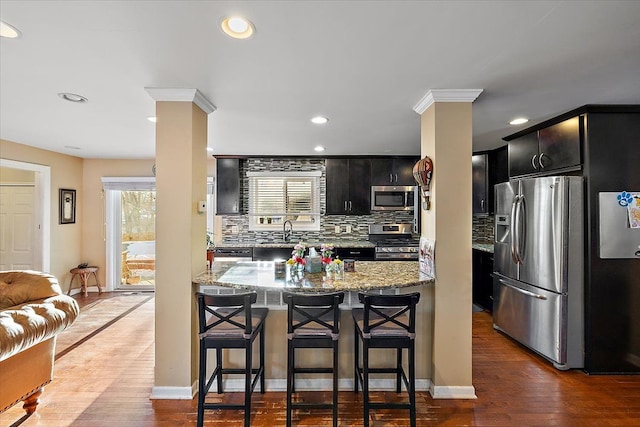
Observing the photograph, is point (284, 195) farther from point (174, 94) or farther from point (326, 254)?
point (174, 94)

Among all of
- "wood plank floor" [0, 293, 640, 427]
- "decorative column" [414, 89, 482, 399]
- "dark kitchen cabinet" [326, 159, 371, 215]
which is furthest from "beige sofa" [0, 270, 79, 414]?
"dark kitchen cabinet" [326, 159, 371, 215]

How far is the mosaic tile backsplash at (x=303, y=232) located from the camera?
5.13 metres

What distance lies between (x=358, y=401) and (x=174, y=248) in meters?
1.83

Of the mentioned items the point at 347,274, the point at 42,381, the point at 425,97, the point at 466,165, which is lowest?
the point at 42,381

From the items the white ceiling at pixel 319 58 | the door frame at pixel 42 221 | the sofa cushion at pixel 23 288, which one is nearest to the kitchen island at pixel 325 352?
the sofa cushion at pixel 23 288

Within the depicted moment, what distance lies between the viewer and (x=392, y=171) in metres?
5.05

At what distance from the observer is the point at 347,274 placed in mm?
2576

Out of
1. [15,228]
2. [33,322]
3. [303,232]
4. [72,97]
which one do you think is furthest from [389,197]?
[15,228]

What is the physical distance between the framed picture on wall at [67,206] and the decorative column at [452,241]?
5.67 meters

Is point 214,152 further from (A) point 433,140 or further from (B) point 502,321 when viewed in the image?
(B) point 502,321

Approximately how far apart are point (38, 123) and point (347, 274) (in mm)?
3612

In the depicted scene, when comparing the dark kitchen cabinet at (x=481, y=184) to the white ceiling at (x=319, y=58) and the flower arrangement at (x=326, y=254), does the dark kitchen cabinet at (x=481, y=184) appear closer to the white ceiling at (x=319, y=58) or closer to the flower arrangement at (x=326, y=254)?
the white ceiling at (x=319, y=58)

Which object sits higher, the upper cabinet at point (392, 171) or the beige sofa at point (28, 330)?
the upper cabinet at point (392, 171)

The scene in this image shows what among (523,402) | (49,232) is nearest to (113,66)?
(523,402)
